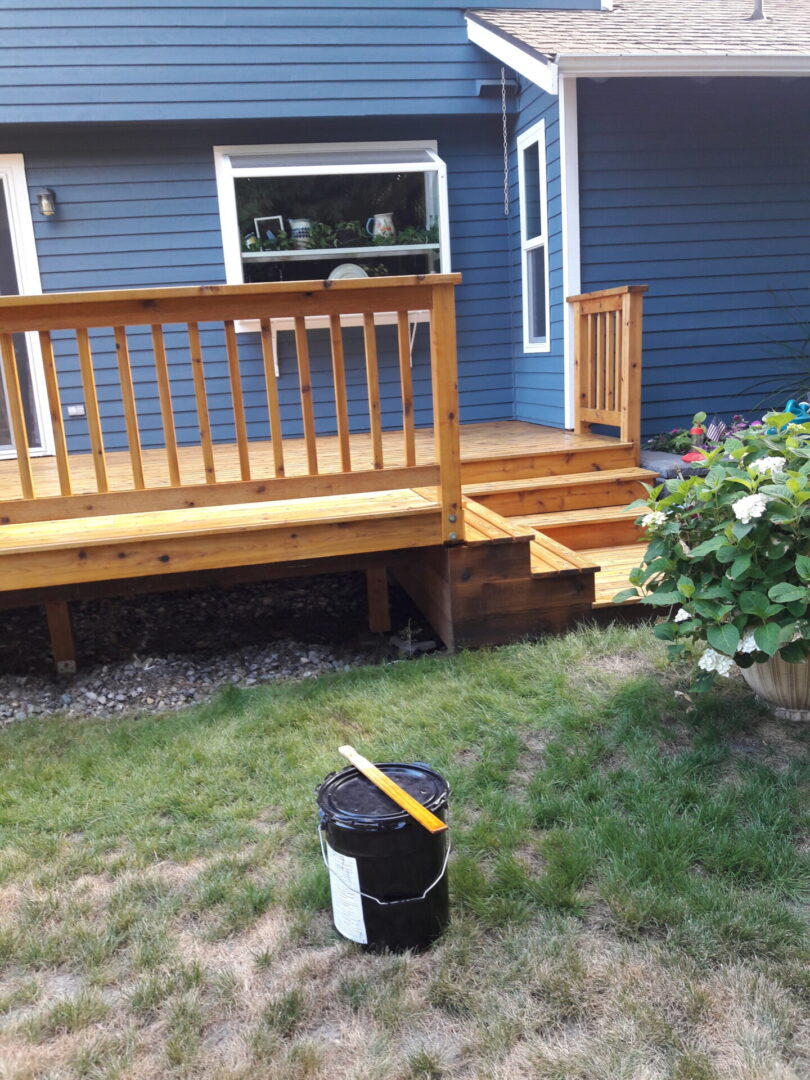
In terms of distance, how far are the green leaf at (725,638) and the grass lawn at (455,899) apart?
36 cm

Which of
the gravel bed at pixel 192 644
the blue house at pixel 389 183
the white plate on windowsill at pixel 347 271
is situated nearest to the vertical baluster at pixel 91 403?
the gravel bed at pixel 192 644

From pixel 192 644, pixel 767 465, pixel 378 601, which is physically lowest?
pixel 192 644

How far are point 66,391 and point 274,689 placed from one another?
3.73 m

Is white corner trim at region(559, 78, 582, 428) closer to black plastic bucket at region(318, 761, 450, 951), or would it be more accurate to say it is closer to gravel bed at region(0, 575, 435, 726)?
gravel bed at region(0, 575, 435, 726)

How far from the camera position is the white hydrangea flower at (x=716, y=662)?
7.76 ft

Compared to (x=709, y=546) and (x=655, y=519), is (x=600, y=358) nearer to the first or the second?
(x=655, y=519)

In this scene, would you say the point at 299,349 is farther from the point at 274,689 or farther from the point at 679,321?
the point at 679,321

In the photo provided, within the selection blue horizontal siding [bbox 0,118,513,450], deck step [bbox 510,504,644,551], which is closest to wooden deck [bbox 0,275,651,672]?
deck step [bbox 510,504,644,551]

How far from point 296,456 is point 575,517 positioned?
1.72 metres

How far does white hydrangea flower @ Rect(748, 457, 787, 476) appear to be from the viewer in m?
2.39

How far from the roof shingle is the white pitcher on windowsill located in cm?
138

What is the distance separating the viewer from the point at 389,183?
619 cm

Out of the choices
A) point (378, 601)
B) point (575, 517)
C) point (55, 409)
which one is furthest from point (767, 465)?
point (55, 409)

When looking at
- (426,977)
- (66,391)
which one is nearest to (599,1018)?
(426,977)
